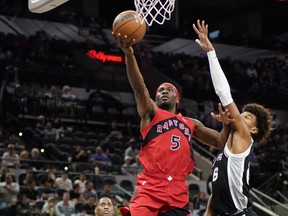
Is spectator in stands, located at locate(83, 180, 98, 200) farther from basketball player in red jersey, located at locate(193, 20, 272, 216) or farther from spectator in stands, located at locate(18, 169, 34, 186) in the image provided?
basketball player in red jersey, located at locate(193, 20, 272, 216)

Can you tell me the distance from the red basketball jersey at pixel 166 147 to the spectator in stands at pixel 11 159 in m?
7.93

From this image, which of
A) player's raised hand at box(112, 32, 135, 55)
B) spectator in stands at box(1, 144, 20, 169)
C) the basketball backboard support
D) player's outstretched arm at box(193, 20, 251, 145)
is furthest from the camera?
spectator in stands at box(1, 144, 20, 169)

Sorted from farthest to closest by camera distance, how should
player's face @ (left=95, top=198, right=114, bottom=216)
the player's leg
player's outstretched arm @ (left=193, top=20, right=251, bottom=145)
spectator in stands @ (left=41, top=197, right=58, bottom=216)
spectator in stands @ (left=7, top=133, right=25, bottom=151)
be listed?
spectator in stands @ (left=7, top=133, right=25, bottom=151)
spectator in stands @ (left=41, top=197, right=58, bottom=216)
player's face @ (left=95, top=198, right=114, bottom=216)
the player's leg
player's outstretched arm @ (left=193, top=20, right=251, bottom=145)

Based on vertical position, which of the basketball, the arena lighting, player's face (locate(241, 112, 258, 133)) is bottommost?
player's face (locate(241, 112, 258, 133))

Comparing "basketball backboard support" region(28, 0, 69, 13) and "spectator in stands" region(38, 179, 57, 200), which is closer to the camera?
"basketball backboard support" region(28, 0, 69, 13)

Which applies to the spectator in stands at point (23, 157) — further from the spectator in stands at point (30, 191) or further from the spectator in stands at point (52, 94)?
the spectator in stands at point (52, 94)

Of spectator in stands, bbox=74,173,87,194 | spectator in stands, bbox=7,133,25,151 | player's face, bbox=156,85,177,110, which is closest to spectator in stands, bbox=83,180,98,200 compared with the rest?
spectator in stands, bbox=74,173,87,194

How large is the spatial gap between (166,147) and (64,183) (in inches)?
299

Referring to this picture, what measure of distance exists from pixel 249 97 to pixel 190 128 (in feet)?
56.1

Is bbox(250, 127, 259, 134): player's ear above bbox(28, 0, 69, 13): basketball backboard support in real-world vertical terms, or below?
below

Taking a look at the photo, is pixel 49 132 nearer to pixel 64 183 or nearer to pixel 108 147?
pixel 108 147

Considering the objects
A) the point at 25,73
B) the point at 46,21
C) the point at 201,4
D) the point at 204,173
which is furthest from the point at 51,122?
the point at 201,4

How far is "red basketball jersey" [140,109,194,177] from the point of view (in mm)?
5168

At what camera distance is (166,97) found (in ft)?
17.9
